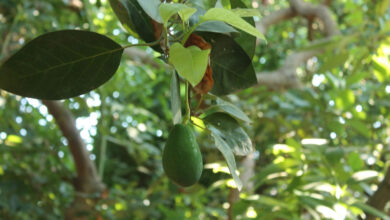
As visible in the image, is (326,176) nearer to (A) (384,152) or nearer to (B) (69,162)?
(A) (384,152)

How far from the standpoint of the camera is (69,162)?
2535mm

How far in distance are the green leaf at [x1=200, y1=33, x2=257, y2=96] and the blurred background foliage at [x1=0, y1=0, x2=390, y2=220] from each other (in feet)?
1.51

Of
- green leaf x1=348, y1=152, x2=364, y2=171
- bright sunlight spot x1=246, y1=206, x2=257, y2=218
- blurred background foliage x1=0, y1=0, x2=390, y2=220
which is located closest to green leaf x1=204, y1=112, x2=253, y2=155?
blurred background foliage x1=0, y1=0, x2=390, y2=220

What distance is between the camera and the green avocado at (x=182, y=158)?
41 centimetres

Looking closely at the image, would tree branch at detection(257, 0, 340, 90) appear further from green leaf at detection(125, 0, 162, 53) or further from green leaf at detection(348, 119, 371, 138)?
green leaf at detection(125, 0, 162, 53)

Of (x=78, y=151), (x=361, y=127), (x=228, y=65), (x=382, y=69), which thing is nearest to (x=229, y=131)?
(x=228, y=65)

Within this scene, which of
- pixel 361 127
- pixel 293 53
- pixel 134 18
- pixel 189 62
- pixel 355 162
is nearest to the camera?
pixel 189 62

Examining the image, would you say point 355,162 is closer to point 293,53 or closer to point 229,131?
point 229,131

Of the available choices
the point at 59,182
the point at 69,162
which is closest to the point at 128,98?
the point at 69,162

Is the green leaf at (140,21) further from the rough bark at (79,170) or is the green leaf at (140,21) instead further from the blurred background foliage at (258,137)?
the rough bark at (79,170)

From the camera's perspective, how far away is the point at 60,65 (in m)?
0.42

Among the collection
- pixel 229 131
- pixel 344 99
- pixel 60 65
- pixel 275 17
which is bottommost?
pixel 275 17

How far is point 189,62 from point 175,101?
0.21 feet

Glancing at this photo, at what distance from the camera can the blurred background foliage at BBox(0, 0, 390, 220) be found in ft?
3.55
